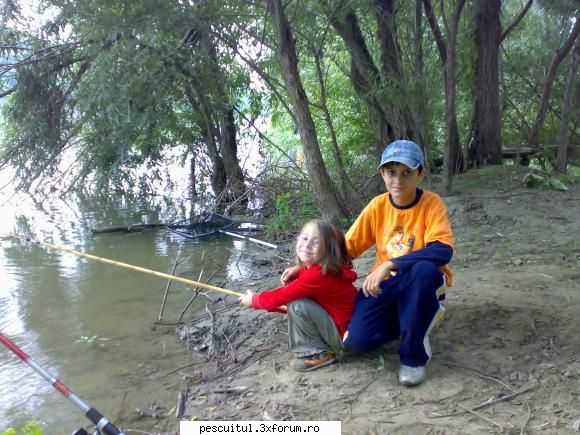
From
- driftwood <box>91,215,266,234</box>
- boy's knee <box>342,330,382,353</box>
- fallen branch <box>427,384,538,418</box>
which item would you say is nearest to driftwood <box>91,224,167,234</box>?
driftwood <box>91,215,266,234</box>

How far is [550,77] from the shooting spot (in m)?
8.20

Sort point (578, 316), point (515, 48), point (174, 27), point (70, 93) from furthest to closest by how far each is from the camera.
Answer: point (515, 48) → point (70, 93) → point (174, 27) → point (578, 316)

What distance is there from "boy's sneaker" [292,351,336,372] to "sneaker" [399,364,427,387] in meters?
0.42

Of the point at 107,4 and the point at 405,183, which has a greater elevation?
the point at 107,4

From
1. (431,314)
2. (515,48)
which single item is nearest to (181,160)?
(515,48)

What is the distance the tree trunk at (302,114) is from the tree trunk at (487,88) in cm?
322

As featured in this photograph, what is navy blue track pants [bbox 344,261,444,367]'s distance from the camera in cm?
242

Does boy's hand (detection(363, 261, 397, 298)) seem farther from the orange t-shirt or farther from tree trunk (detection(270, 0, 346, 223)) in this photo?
tree trunk (detection(270, 0, 346, 223))

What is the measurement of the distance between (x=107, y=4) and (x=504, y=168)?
533cm

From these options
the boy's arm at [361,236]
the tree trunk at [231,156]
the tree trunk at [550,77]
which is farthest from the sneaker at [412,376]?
the tree trunk at [550,77]

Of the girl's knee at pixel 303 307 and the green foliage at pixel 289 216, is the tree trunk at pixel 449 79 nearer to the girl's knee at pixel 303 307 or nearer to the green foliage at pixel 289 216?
the green foliage at pixel 289 216

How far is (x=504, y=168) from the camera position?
23.7 feet

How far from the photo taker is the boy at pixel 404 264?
2.44 metres

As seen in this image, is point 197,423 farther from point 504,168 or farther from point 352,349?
point 504,168
